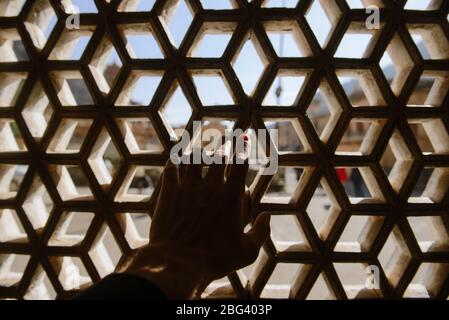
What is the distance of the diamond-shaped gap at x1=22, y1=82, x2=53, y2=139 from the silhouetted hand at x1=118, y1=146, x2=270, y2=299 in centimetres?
66

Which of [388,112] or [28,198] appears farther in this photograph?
[28,198]

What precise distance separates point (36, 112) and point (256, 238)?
1015 mm

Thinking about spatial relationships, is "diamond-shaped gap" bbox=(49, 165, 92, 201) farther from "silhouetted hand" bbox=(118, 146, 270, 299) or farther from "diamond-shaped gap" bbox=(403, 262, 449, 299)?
"diamond-shaped gap" bbox=(403, 262, 449, 299)

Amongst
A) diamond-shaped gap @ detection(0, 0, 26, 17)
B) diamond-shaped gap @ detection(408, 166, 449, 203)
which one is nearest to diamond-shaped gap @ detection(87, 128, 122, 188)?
diamond-shaped gap @ detection(0, 0, 26, 17)

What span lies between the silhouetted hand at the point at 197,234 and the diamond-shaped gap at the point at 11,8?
3.21 feet

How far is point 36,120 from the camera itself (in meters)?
1.13

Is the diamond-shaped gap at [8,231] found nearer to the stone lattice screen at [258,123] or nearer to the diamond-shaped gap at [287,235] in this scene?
the stone lattice screen at [258,123]

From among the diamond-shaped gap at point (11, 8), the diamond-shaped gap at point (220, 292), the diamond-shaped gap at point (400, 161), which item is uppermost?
the diamond-shaped gap at point (11, 8)

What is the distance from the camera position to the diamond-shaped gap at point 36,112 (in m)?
1.08

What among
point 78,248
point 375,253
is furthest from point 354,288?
point 78,248

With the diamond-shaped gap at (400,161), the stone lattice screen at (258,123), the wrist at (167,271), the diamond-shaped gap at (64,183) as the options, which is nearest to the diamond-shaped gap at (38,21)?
the stone lattice screen at (258,123)

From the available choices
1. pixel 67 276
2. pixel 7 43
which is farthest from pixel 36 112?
pixel 67 276

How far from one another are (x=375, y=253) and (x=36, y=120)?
138cm

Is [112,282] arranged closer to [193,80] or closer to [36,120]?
[193,80]
